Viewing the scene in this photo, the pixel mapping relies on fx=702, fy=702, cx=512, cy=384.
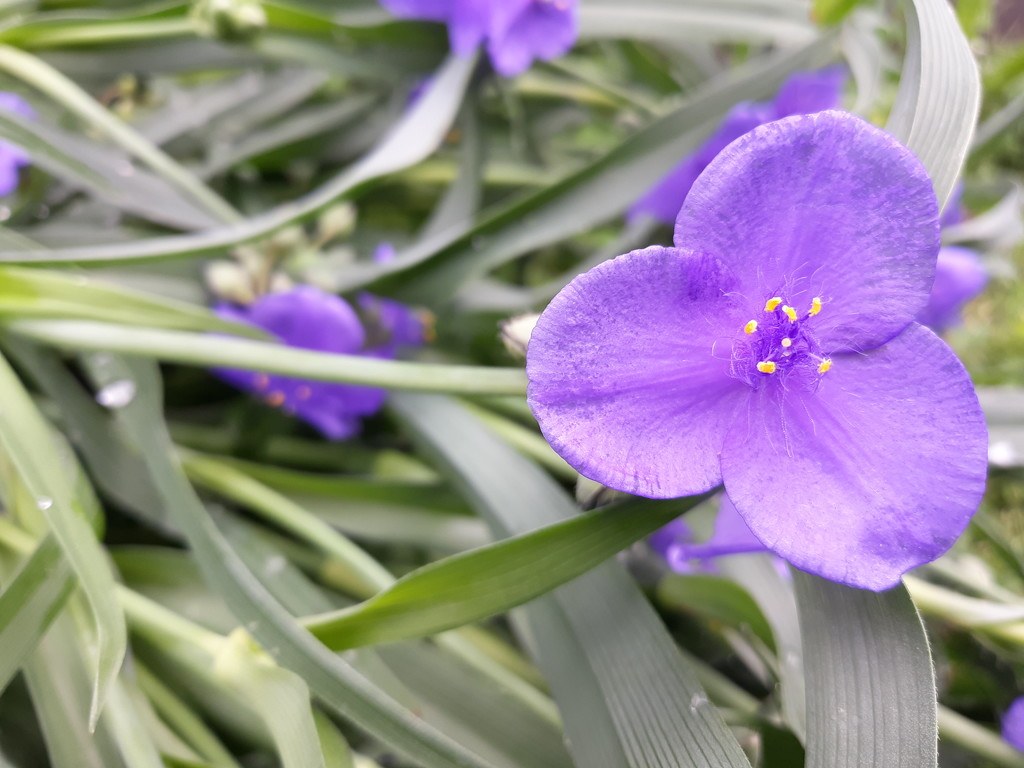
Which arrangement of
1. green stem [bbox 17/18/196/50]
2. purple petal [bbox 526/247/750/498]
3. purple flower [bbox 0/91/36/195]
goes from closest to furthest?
purple petal [bbox 526/247/750/498] < purple flower [bbox 0/91/36/195] < green stem [bbox 17/18/196/50]

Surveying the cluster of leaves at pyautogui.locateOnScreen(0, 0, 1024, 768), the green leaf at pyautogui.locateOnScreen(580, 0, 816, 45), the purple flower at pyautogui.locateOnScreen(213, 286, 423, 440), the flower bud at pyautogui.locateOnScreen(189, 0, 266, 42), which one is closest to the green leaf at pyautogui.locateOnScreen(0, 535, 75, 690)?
the cluster of leaves at pyautogui.locateOnScreen(0, 0, 1024, 768)

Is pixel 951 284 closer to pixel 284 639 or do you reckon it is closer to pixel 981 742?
pixel 981 742

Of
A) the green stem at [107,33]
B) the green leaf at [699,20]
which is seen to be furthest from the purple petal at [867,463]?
the green stem at [107,33]

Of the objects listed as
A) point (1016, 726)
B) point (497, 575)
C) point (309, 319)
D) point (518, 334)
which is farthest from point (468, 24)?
point (1016, 726)

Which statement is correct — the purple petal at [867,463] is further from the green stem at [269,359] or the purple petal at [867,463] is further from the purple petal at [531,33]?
the purple petal at [531,33]

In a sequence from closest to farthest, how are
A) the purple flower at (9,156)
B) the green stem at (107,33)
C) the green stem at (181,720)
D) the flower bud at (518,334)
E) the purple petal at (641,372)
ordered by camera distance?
the purple petal at (641,372) → the flower bud at (518,334) → the green stem at (181,720) → the purple flower at (9,156) → the green stem at (107,33)

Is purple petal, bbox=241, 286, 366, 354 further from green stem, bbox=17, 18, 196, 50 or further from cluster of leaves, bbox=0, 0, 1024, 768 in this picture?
green stem, bbox=17, 18, 196, 50
